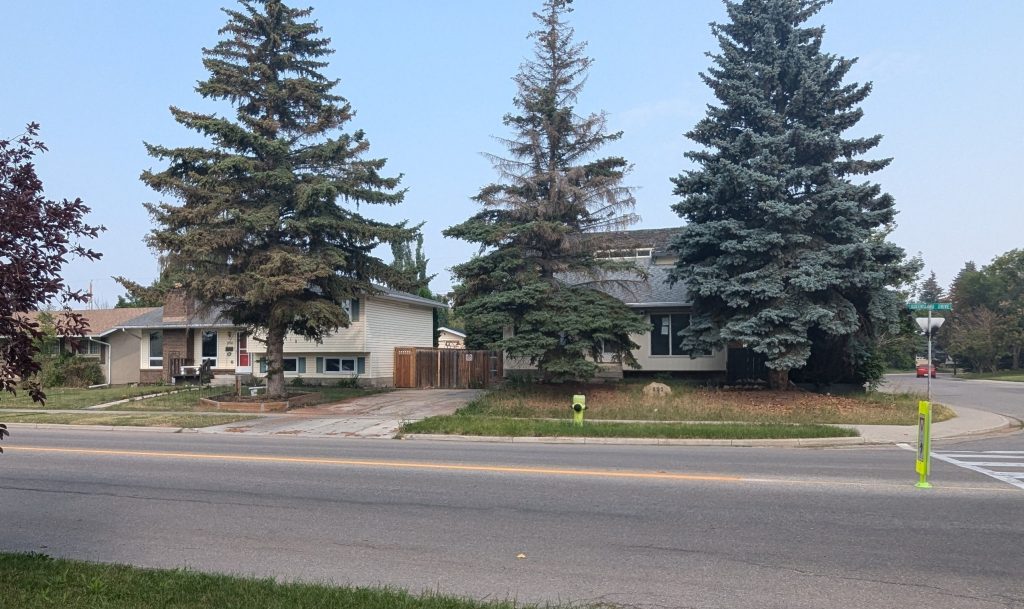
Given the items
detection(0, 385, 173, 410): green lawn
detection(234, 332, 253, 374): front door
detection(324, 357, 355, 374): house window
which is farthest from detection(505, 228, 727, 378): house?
detection(0, 385, 173, 410): green lawn

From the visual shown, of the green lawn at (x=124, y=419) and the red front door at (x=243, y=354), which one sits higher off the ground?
the red front door at (x=243, y=354)

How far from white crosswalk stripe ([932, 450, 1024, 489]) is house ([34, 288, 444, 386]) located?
21218 mm

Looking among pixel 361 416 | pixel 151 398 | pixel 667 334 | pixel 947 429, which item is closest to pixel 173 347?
pixel 151 398

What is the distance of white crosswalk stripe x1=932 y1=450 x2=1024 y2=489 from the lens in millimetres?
11469

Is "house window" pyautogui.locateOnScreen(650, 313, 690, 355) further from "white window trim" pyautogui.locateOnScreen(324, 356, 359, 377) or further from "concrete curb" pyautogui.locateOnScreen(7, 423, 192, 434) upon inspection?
"concrete curb" pyautogui.locateOnScreen(7, 423, 192, 434)

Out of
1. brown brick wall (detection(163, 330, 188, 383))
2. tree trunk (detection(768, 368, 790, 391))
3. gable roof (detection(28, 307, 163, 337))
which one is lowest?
tree trunk (detection(768, 368, 790, 391))

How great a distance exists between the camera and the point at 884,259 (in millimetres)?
23406

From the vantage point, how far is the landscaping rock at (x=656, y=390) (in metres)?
23.3

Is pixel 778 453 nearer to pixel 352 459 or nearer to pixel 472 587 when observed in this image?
pixel 352 459

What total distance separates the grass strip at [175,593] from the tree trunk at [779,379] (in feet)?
66.5

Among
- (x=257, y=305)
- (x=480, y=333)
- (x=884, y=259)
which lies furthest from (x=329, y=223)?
(x=884, y=259)

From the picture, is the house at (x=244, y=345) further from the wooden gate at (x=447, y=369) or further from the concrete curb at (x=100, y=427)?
the concrete curb at (x=100, y=427)

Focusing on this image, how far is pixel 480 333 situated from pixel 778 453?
12353 millimetres

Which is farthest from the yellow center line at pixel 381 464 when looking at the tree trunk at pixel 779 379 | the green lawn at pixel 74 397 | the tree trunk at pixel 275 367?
the tree trunk at pixel 779 379
